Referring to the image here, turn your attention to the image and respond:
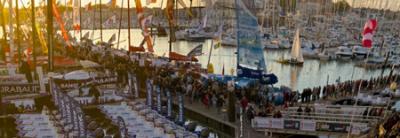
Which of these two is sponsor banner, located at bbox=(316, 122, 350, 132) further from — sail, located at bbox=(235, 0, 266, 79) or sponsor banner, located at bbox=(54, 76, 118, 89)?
sponsor banner, located at bbox=(54, 76, 118, 89)

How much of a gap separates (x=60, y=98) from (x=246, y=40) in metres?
8.14

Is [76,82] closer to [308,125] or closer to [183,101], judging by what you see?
[183,101]

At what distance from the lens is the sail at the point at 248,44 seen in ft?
68.6

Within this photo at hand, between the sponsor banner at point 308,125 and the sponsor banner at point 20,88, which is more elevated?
the sponsor banner at point 20,88

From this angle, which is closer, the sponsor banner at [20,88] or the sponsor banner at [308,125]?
the sponsor banner at [308,125]

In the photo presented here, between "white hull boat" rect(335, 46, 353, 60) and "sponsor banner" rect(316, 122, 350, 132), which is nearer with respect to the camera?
"sponsor banner" rect(316, 122, 350, 132)

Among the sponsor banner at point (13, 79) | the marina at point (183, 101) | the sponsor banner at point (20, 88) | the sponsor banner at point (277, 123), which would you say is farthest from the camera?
the sponsor banner at point (13, 79)

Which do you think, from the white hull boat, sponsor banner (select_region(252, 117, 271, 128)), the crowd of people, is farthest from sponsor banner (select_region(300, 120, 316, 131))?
the white hull boat

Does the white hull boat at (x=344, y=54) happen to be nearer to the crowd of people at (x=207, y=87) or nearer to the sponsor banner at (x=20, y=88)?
the crowd of people at (x=207, y=87)

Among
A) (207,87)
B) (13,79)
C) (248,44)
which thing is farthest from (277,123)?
(13,79)

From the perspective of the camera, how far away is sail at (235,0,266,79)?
2092 cm

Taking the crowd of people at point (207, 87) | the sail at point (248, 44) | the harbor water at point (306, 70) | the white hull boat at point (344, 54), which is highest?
the sail at point (248, 44)

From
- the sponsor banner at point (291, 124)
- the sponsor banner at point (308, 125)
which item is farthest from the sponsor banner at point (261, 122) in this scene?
the sponsor banner at point (308, 125)

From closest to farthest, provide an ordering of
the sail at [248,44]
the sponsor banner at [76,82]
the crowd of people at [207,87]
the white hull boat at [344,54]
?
the sail at [248,44], the crowd of people at [207,87], the sponsor banner at [76,82], the white hull boat at [344,54]
